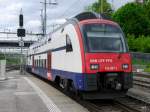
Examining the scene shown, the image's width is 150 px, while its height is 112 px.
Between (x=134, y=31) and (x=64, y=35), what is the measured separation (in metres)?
69.6

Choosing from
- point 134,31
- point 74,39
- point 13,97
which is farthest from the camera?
point 134,31

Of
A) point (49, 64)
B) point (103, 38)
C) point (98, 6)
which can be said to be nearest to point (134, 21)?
point (98, 6)

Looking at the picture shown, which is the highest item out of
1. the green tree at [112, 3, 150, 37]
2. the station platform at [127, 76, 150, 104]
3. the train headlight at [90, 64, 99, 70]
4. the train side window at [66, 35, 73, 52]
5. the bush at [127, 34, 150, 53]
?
the green tree at [112, 3, 150, 37]

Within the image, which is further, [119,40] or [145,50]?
[145,50]

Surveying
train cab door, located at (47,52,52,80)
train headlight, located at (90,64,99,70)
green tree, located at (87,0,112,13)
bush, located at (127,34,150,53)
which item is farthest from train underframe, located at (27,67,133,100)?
green tree, located at (87,0,112,13)

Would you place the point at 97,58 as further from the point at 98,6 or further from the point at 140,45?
the point at 98,6

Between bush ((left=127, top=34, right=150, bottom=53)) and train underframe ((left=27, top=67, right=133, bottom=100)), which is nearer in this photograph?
train underframe ((left=27, top=67, right=133, bottom=100))

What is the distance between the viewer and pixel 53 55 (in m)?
22.4

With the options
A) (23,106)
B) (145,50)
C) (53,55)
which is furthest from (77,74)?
(145,50)

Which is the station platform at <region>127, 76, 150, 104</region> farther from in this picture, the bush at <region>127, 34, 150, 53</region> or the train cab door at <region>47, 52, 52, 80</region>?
the bush at <region>127, 34, 150, 53</region>

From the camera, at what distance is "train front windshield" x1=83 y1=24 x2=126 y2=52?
16266 mm

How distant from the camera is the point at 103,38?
16.6 m

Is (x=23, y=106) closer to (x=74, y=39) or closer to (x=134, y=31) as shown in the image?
(x=74, y=39)

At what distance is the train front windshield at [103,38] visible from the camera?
1627cm
